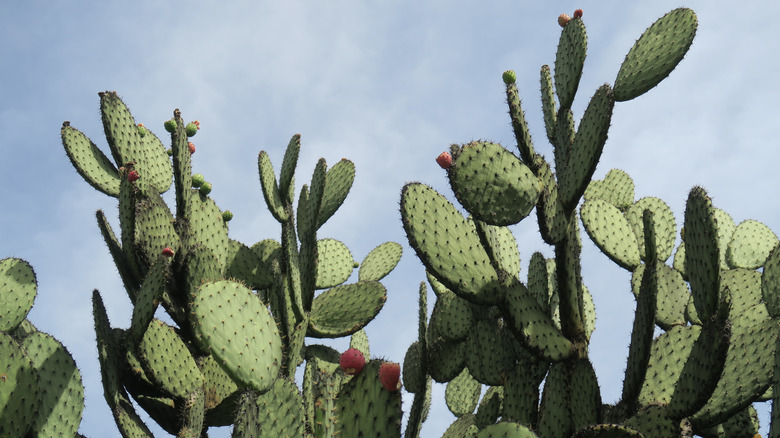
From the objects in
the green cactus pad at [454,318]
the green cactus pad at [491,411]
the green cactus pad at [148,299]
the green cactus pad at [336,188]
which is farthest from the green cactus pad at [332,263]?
the green cactus pad at [148,299]

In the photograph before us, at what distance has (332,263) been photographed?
4.54 m

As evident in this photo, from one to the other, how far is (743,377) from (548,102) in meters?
1.43

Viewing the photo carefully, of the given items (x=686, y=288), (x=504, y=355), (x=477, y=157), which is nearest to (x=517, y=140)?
(x=477, y=157)

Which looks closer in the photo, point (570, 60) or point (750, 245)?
point (570, 60)

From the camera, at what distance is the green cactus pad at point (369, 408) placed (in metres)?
2.31

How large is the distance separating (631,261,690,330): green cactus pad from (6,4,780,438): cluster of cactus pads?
10 millimetres

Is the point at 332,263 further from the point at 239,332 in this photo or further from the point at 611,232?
the point at 239,332

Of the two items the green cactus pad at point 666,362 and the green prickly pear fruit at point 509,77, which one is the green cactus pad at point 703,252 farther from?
the green prickly pear fruit at point 509,77

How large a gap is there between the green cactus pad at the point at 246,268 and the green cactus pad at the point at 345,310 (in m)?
0.30

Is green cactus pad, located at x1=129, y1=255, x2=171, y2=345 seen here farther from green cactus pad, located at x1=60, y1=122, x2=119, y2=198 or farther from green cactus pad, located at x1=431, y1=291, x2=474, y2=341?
green cactus pad, located at x1=431, y1=291, x2=474, y2=341

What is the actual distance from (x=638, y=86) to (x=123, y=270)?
2380 mm

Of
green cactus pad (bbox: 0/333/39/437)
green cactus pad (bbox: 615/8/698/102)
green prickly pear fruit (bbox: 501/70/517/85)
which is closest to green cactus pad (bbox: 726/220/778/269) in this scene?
green cactus pad (bbox: 615/8/698/102)

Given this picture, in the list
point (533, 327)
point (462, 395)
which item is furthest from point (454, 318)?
point (462, 395)

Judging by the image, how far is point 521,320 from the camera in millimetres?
2893
